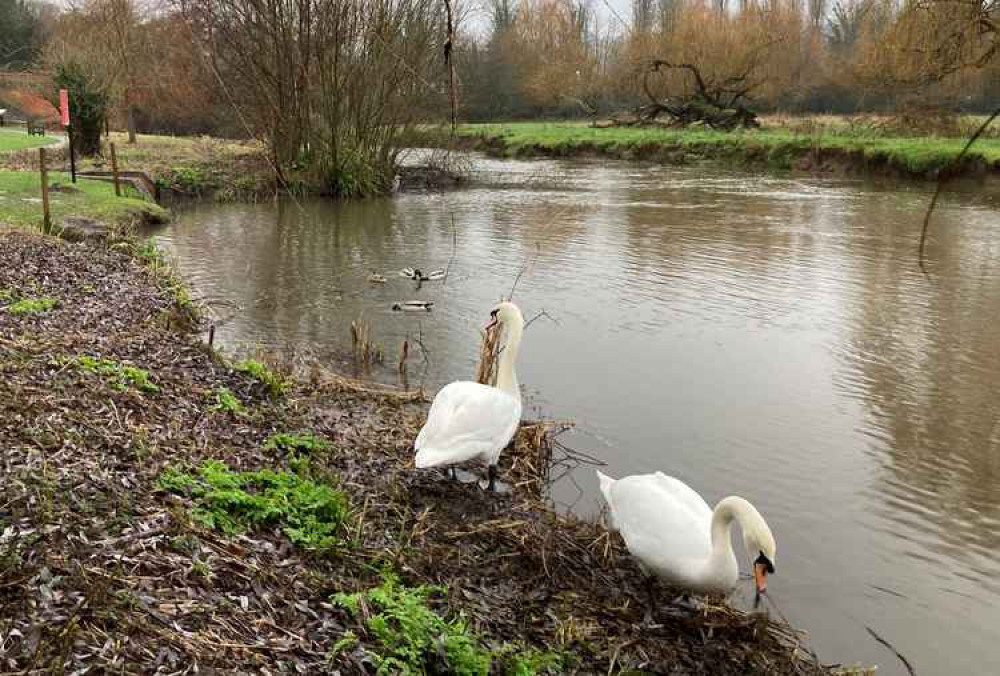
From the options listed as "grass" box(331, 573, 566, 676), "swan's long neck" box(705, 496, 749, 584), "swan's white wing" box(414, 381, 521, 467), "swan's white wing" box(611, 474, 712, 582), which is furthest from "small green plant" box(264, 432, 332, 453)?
"swan's long neck" box(705, 496, 749, 584)

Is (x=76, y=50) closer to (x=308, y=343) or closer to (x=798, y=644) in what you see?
(x=308, y=343)

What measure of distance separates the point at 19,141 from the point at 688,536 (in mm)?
28173

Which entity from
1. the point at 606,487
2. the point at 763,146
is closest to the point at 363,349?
the point at 606,487

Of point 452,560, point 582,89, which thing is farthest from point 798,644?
point 582,89

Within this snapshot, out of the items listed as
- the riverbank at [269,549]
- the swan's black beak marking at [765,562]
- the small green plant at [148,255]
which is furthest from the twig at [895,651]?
the small green plant at [148,255]

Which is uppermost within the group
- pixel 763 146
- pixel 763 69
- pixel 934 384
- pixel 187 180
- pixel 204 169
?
pixel 763 69

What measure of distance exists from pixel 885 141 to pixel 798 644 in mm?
30856

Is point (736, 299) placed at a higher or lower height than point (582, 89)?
lower

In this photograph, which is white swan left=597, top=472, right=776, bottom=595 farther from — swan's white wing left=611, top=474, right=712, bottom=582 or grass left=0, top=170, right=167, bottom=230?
grass left=0, top=170, right=167, bottom=230

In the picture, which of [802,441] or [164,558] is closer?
[164,558]

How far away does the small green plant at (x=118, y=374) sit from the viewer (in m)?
5.91

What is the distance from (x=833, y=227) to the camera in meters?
19.2

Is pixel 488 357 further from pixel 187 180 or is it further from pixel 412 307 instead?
pixel 187 180

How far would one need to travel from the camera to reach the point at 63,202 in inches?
596
